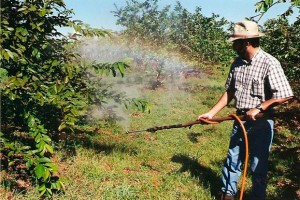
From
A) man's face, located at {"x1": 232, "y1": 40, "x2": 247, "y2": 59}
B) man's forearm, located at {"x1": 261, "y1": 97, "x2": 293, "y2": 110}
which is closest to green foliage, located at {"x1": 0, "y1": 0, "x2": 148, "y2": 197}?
man's face, located at {"x1": 232, "y1": 40, "x2": 247, "y2": 59}

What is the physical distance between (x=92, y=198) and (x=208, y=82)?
45.8ft

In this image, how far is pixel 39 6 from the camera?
13.2 ft

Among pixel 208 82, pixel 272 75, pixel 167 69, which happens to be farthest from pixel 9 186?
pixel 208 82

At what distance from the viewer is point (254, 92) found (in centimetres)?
386

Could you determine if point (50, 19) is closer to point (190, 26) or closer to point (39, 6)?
point (39, 6)

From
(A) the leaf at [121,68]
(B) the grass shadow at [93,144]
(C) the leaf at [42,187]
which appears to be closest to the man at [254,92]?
(A) the leaf at [121,68]

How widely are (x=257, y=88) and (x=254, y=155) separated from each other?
83cm

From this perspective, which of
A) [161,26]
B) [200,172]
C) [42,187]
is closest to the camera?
[42,187]

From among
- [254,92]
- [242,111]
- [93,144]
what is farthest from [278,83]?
[93,144]

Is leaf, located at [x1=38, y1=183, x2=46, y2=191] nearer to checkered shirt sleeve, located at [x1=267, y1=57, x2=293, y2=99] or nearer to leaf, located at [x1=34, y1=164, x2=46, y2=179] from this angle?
leaf, located at [x1=34, y1=164, x2=46, y2=179]

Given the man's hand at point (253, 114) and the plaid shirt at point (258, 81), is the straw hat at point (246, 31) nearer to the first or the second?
the plaid shirt at point (258, 81)

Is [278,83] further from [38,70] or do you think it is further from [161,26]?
[161,26]

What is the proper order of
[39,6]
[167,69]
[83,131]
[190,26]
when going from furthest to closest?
[190,26] < [167,69] < [83,131] < [39,6]

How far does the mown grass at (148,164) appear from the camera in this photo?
15.4 ft
